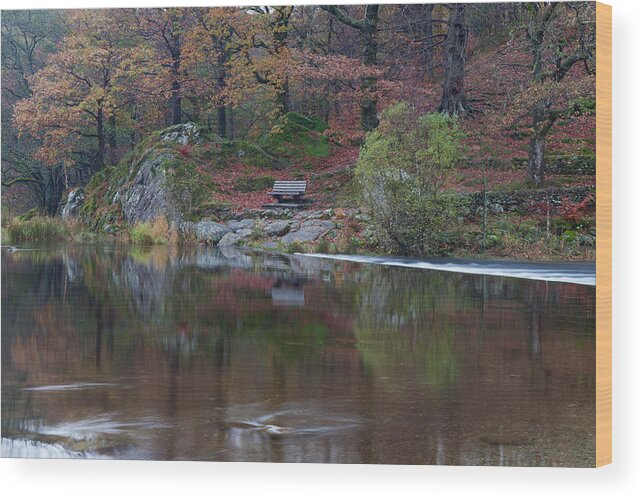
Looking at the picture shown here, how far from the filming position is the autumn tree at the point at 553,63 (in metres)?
7.68

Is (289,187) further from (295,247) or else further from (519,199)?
(519,199)

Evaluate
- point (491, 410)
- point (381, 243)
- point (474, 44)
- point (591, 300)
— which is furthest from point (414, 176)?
point (491, 410)

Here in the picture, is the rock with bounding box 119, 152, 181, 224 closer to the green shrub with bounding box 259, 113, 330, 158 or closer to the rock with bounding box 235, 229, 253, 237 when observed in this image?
the rock with bounding box 235, 229, 253, 237

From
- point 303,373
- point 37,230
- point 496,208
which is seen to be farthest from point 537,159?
point 37,230

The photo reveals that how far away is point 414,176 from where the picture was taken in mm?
10734

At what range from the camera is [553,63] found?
9.67m

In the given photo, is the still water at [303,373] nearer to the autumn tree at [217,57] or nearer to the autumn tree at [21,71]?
the autumn tree at [21,71]

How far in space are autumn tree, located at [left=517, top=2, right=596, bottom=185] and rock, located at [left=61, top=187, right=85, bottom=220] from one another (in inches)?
204

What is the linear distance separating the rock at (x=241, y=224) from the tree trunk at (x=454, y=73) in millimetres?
2744

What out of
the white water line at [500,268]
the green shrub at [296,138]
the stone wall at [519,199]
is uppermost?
the green shrub at [296,138]

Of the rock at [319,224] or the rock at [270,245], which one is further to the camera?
the rock at [270,245]

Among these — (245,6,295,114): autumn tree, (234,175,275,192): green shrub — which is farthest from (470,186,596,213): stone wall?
(245,6,295,114): autumn tree

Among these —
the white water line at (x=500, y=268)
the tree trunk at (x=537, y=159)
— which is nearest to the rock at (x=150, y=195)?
the white water line at (x=500, y=268)

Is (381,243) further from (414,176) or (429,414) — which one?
(429,414)
